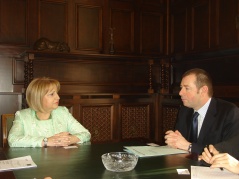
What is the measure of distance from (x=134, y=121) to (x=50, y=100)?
2.34 meters

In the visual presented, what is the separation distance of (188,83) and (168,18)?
317 centimetres

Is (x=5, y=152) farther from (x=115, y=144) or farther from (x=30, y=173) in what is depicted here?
(x=115, y=144)

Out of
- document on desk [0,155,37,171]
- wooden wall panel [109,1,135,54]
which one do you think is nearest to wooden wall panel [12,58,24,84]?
wooden wall panel [109,1,135,54]

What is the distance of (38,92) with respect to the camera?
245 cm

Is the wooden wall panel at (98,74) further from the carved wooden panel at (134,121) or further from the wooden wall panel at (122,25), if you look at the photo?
the carved wooden panel at (134,121)

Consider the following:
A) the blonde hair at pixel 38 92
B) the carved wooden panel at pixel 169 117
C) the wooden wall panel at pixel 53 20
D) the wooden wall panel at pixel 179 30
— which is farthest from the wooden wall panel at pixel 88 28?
the blonde hair at pixel 38 92

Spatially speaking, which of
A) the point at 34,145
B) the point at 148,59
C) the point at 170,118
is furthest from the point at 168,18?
the point at 34,145

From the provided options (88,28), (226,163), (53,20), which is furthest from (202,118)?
(53,20)

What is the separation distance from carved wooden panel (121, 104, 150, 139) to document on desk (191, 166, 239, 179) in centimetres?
303

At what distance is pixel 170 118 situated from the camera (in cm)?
455

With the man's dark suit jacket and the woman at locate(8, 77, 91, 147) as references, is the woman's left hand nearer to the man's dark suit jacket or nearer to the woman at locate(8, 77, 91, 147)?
the woman at locate(8, 77, 91, 147)

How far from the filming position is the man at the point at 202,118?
2.05 metres

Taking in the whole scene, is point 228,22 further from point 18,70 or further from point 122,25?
point 18,70

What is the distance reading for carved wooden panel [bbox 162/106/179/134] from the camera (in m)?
4.46
